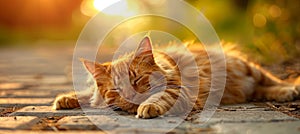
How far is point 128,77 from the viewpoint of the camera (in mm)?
2902

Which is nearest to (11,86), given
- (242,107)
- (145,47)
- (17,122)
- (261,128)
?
(17,122)

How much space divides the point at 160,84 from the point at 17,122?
88 centimetres

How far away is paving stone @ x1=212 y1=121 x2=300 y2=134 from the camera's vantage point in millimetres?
2189

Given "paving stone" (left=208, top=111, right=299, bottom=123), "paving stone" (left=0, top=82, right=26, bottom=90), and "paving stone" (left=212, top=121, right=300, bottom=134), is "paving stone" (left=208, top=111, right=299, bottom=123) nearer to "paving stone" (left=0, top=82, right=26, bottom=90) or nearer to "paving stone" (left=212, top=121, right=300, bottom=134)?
"paving stone" (left=212, top=121, right=300, bottom=134)

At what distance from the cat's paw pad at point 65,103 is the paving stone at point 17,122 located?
344 mm

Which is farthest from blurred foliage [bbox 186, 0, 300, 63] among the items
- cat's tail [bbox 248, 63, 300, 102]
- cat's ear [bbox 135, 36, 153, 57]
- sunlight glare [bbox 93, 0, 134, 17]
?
cat's ear [bbox 135, 36, 153, 57]

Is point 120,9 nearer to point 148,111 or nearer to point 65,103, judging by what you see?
point 65,103

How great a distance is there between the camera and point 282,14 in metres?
6.91

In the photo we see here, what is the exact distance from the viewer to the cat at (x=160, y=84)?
284cm

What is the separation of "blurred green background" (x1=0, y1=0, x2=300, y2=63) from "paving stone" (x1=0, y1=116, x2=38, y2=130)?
3083 mm

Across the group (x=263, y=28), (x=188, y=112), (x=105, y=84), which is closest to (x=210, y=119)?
(x=188, y=112)

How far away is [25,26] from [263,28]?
12526mm

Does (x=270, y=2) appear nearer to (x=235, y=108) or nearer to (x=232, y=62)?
(x=232, y=62)

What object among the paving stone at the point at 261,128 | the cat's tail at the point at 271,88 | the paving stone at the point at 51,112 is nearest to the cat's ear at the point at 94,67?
the paving stone at the point at 51,112
